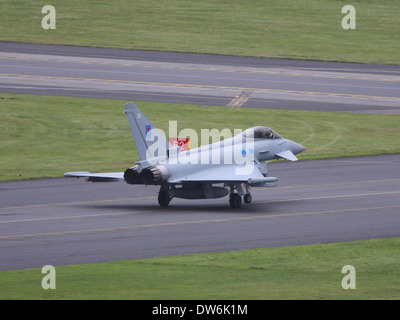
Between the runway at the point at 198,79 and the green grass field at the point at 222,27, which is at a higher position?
the green grass field at the point at 222,27

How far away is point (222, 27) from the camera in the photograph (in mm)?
89125

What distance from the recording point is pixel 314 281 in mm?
25312

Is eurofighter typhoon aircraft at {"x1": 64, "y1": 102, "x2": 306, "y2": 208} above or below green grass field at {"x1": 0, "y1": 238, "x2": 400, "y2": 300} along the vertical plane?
above

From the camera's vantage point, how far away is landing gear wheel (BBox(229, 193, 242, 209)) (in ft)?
126

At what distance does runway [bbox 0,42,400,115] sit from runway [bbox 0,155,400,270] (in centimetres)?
1992

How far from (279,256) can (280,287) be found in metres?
4.67

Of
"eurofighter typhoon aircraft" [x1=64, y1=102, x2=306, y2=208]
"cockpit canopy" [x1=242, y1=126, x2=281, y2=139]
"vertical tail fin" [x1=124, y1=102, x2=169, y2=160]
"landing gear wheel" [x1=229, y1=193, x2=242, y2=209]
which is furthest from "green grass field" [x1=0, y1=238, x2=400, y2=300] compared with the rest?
"cockpit canopy" [x1=242, y1=126, x2=281, y2=139]

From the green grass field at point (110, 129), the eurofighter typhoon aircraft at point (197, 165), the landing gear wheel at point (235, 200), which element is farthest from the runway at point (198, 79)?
the landing gear wheel at point (235, 200)

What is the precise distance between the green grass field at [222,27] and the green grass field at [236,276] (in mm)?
53133

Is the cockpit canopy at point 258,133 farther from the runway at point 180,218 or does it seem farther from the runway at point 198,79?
the runway at point 198,79

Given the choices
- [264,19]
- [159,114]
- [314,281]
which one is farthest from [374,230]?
[264,19]

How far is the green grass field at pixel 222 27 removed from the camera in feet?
273

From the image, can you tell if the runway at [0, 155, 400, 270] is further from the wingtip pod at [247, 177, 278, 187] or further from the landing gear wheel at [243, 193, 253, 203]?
the wingtip pod at [247, 177, 278, 187]

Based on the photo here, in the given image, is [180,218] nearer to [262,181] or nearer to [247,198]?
[262,181]
